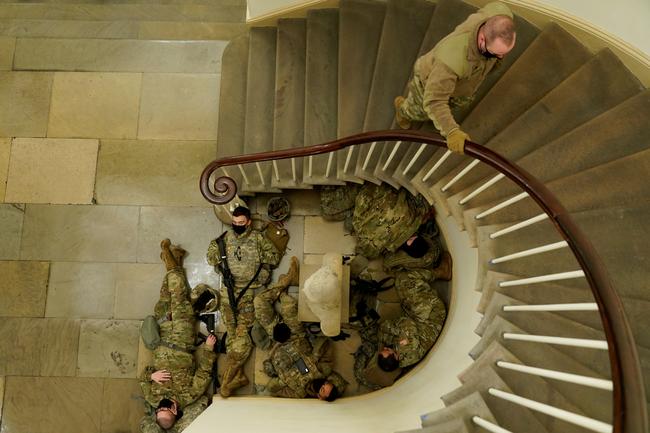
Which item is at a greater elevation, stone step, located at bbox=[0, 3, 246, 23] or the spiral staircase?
stone step, located at bbox=[0, 3, 246, 23]

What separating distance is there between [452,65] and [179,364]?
3.37 metres

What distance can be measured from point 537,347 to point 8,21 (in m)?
5.95

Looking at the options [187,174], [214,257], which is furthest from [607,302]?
[187,174]

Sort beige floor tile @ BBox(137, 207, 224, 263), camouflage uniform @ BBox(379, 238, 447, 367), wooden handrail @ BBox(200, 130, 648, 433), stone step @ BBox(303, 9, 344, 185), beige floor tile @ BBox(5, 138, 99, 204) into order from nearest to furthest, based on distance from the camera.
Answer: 1. wooden handrail @ BBox(200, 130, 648, 433)
2. camouflage uniform @ BBox(379, 238, 447, 367)
3. stone step @ BBox(303, 9, 344, 185)
4. beige floor tile @ BBox(137, 207, 224, 263)
5. beige floor tile @ BBox(5, 138, 99, 204)

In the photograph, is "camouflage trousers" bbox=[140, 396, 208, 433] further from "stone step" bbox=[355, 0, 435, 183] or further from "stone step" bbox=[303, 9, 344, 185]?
"stone step" bbox=[355, 0, 435, 183]

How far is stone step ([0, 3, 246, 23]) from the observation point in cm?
505

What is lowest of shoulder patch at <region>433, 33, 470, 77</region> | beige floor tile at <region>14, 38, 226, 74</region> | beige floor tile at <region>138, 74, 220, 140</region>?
shoulder patch at <region>433, 33, 470, 77</region>

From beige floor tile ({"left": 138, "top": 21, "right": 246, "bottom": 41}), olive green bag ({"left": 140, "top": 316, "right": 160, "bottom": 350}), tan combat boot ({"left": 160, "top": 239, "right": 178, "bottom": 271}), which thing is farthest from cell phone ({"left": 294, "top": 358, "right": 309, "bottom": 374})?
beige floor tile ({"left": 138, "top": 21, "right": 246, "bottom": 41})

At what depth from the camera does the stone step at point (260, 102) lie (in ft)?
Answer: 14.2

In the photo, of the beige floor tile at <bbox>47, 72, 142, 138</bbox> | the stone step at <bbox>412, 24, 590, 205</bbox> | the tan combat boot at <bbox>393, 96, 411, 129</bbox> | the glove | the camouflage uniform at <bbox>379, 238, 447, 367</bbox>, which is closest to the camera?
the glove

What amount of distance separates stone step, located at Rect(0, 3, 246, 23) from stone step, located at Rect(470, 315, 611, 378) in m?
4.05

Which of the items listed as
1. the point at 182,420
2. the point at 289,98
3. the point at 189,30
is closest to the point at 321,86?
the point at 289,98

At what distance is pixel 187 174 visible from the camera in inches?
187

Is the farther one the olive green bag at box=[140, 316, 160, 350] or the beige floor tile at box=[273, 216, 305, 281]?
the beige floor tile at box=[273, 216, 305, 281]
